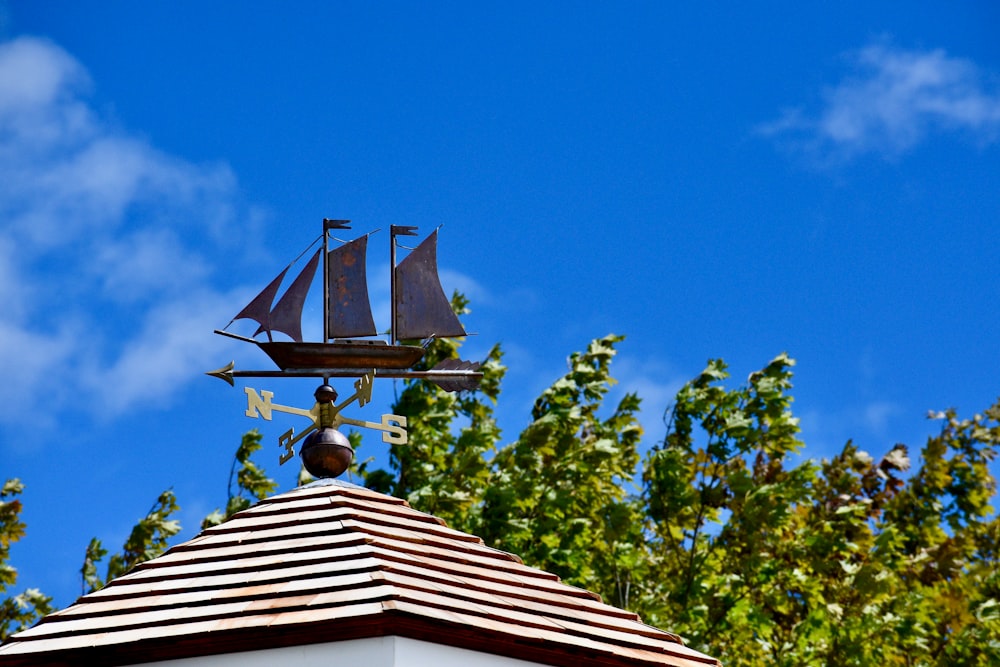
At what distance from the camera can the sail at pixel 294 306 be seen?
23.8 feet

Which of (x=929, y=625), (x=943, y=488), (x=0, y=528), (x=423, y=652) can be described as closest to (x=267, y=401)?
(x=423, y=652)

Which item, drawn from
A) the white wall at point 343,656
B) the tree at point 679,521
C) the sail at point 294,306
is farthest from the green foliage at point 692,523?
the white wall at point 343,656

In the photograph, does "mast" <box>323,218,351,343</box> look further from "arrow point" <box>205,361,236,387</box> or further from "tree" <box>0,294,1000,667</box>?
"tree" <box>0,294,1000,667</box>

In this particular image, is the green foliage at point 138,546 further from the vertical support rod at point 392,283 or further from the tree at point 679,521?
the vertical support rod at point 392,283

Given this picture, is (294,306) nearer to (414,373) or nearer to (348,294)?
(348,294)

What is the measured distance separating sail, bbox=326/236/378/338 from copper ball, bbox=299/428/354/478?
73 cm

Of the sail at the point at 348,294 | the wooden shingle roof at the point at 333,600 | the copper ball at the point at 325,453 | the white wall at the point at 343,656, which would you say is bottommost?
the white wall at the point at 343,656

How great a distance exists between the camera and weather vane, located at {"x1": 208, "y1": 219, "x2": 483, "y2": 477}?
6.24 meters

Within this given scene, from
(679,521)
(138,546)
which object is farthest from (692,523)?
(138,546)

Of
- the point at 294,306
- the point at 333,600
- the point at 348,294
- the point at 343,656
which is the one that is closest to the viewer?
the point at 343,656

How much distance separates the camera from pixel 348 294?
702 centimetres

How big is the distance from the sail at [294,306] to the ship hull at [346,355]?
16.1 inches

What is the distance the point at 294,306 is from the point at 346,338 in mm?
846

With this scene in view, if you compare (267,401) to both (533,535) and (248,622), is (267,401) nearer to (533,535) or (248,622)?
(248,622)
